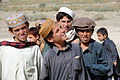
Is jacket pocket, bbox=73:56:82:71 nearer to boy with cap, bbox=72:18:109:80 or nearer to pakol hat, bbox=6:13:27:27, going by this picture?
boy with cap, bbox=72:18:109:80

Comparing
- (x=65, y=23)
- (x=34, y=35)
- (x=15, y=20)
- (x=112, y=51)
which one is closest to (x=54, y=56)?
(x=15, y=20)

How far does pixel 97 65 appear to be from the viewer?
9.02 ft

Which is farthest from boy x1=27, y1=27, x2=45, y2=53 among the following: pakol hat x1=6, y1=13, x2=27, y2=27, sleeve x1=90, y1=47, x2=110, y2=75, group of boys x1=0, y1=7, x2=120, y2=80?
sleeve x1=90, y1=47, x2=110, y2=75

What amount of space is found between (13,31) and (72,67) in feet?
2.88

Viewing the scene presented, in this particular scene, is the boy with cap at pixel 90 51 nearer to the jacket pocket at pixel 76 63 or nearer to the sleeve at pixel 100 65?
the sleeve at pixel 100 65

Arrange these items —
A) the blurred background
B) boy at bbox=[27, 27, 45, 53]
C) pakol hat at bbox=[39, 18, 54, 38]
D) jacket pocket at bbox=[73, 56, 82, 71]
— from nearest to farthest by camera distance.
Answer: jacket pocket at bbox=[73, 56, 82, 71] < pakol hat at bbox=[39, 18, 54, 38] < boy at bbox=[27, 27, 45, 53] < the blurred background

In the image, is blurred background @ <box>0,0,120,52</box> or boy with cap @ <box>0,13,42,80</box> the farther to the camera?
blurred background @ <box>0,0,120,52</box>

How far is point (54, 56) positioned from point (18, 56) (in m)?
0.48

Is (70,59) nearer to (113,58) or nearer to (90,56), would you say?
(90,56)

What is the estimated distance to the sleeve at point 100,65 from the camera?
2.73 m

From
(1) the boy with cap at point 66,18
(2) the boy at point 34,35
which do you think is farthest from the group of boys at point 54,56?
(2) the boy at point 34,35

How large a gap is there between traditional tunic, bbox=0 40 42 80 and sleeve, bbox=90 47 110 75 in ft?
2.41

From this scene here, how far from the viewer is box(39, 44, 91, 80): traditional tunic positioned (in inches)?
102

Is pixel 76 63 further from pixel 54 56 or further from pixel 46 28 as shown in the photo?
pixel 46 28
